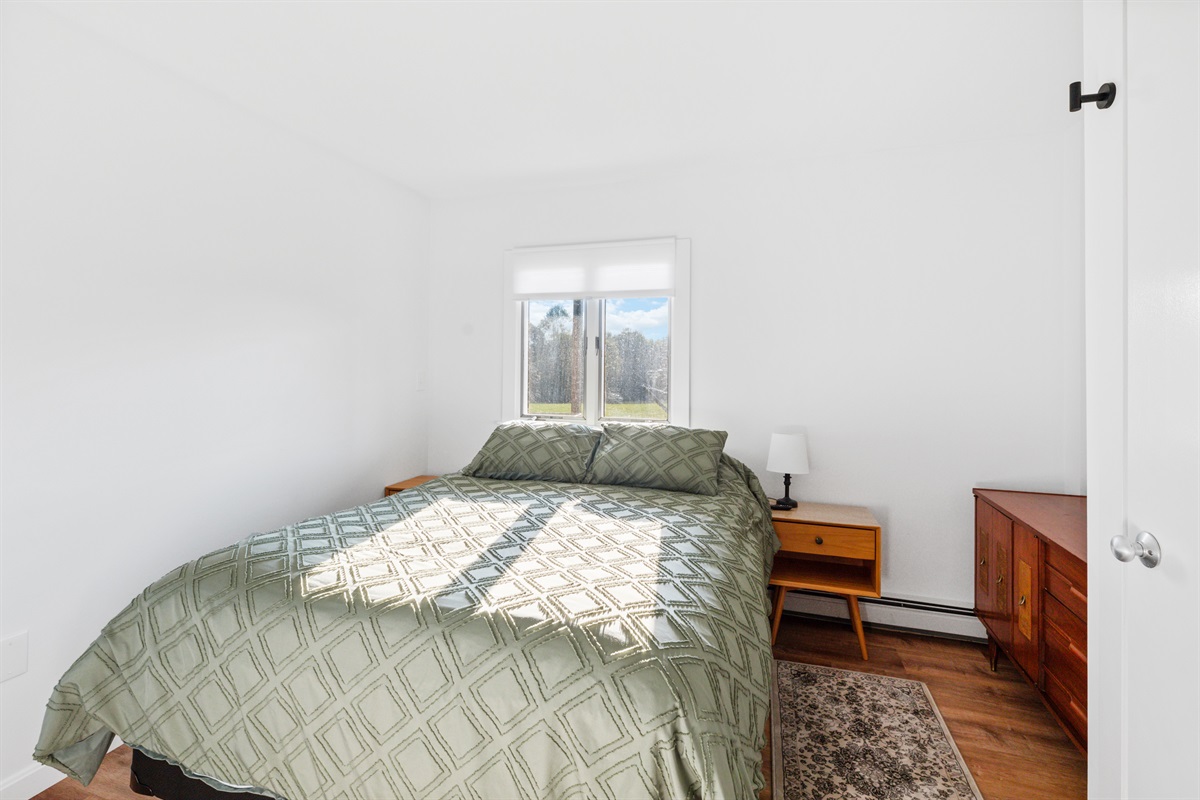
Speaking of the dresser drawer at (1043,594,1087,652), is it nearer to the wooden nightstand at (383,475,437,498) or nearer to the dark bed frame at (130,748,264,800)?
the dark bed frame at (130,748,264,800)

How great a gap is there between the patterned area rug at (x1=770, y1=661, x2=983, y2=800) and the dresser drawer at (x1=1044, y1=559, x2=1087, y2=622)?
23.9 inches

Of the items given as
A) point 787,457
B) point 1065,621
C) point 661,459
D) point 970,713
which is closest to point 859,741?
point 970,713

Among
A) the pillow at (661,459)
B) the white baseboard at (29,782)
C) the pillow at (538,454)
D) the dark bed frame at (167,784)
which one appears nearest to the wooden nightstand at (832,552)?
the pillow at (661,459)

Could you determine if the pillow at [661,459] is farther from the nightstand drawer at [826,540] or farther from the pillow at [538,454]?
the nightstand drawer at [826,540]

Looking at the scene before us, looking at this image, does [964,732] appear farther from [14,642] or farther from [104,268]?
[104,268]

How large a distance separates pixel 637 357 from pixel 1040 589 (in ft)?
7.08

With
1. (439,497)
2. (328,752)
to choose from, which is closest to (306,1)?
(439,497)

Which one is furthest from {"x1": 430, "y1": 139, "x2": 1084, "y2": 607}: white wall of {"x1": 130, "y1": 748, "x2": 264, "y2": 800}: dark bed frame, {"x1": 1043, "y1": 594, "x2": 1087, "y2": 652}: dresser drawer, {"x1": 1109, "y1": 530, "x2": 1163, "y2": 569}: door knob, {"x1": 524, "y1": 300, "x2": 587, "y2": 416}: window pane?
{"x1": 130, "y1": 748, "x2": 264, "y2": 800}: dark bed frame

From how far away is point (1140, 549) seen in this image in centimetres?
95

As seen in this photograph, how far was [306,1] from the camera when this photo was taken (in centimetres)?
184

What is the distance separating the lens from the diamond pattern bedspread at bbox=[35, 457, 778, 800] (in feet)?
3.84

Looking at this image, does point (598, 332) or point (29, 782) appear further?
point (598, 332)

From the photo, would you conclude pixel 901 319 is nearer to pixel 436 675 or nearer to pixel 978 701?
pixel 978 701

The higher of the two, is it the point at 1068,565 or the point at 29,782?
the point at 1068,565
